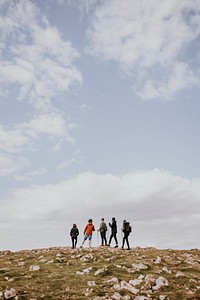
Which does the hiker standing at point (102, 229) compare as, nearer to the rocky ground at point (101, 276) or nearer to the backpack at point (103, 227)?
the backpack at point (103, 227)

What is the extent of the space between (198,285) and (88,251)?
14271mm

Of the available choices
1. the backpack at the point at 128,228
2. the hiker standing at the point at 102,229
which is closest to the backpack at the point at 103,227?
the hiker standing at the point at 102,229

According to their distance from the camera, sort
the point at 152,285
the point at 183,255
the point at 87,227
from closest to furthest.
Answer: the point at 152,285
the point at 183,255
the point at 87,227

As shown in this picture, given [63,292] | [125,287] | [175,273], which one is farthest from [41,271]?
[175,273]

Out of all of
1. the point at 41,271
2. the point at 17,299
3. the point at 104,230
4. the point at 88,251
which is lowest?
the point at 17,299

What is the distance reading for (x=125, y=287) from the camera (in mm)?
22672

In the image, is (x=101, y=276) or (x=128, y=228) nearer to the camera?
(x=101, y=276)

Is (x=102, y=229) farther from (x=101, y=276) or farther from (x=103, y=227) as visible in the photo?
(x=101, y=276)

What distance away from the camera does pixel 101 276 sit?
25062mm

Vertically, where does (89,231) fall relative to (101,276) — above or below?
above

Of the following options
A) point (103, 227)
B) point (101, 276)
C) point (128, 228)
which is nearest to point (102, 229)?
point (103, 227)

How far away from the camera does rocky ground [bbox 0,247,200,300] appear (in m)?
21.5

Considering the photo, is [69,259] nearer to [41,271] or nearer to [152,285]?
[41,271]

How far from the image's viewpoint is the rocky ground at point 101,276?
Answer: 21.5 meters
